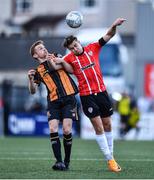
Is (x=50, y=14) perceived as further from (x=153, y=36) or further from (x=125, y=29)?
(x=153, y=36)

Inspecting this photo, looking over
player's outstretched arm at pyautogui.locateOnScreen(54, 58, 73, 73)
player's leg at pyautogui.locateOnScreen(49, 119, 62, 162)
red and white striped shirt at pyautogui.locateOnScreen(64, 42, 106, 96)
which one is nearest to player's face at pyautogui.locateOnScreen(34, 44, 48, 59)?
player's outstretched arm at pyautogui.locateOnScreen(54, 58, 73, 73)

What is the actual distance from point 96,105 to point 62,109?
0.55 metres

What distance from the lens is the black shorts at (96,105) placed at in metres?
16.4

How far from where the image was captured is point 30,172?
15.8 m

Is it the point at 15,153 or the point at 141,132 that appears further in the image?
the point at 141,132

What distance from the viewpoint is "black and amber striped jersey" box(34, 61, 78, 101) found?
54.2 feet

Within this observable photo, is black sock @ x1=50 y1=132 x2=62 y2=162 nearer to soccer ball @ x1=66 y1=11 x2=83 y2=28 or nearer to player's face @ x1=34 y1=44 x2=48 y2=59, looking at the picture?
player's face @ x1=34 y1=44 x2=48 y2=59

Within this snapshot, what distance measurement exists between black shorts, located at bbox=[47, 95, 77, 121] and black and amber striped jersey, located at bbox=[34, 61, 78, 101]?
0.07m

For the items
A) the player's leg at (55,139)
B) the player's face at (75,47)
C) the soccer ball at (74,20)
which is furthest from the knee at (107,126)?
the soccer ball at (74,20)

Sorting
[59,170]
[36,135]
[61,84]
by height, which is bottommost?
[36,135]

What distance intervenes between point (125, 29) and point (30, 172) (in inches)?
1695

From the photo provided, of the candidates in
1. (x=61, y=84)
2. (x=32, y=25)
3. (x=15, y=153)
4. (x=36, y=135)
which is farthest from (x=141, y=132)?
(x=32, y=25)

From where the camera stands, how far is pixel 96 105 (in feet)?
54.0

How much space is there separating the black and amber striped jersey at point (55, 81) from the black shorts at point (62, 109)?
0.25 ft
